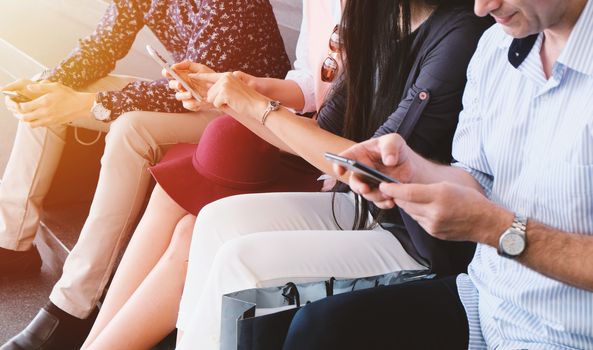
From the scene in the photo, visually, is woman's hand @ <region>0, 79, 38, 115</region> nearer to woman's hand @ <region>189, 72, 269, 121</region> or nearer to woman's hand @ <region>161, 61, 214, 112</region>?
woman's hand @ <region>161, 61, 214, 112</region>

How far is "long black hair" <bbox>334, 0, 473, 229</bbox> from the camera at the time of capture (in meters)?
1.46

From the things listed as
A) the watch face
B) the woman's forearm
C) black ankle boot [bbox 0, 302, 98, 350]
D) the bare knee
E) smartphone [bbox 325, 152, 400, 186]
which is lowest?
black ankle boot [bbox 0, 302, 98, 350]

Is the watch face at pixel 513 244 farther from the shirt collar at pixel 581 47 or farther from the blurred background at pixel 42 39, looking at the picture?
the blurred background at pixel 42 39

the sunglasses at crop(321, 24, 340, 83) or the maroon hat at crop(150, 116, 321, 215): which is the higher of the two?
the sunglasses at crop(321, 24, 340, 83)

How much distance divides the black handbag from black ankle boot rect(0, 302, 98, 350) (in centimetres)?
81

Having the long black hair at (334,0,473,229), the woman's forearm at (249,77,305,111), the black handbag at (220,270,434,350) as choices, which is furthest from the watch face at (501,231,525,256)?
the woman's forearm at (249,77,305,111)

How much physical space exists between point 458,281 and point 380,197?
0.24 meters

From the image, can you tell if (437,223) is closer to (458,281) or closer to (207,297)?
(458,281)

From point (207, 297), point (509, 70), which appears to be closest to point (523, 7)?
point (509, 70)

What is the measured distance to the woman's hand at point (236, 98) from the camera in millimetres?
1486

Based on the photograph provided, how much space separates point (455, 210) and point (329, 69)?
905 mm

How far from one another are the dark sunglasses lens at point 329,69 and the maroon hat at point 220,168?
0.75 ft

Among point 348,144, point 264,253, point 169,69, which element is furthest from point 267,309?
point 169,69

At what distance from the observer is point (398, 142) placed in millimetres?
1042
